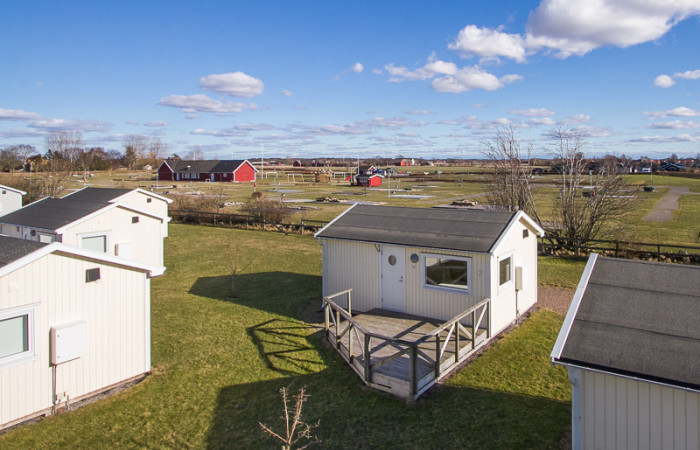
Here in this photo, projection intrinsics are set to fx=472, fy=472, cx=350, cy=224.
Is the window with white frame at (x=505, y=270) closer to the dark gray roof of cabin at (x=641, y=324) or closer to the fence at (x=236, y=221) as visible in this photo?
the dark gray roof of cabin at (x=641, y=324)

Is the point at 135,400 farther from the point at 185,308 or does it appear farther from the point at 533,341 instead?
the point at 533,341

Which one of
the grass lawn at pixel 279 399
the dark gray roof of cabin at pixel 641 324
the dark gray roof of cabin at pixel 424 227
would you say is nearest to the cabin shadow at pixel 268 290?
the grass lawn at pixel 279 399

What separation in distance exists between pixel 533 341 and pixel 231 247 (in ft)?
57.4

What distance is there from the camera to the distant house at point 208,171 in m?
89.0

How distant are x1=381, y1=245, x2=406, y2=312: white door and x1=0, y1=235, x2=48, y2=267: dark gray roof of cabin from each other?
26.7ft

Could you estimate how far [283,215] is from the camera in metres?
32.6

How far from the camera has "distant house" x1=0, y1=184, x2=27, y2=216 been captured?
28.3 metres

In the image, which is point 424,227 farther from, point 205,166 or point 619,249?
point 205,166

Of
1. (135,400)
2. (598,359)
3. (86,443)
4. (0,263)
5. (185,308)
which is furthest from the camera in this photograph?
(185,308)

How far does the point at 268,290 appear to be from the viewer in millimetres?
17016

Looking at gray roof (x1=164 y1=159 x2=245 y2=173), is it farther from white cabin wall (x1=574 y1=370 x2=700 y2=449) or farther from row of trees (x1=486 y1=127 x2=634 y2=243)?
white cabin wall (x1=574 y1=370 x2=700 y2=449)

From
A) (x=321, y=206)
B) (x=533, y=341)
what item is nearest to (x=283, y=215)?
(x=321, y=206)

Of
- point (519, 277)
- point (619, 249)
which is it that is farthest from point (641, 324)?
point (619, 249)

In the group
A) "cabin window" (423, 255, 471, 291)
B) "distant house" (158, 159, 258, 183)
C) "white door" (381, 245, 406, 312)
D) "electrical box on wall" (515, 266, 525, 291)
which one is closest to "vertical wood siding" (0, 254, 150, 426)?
"white door" (381, 245, 406, 312)
